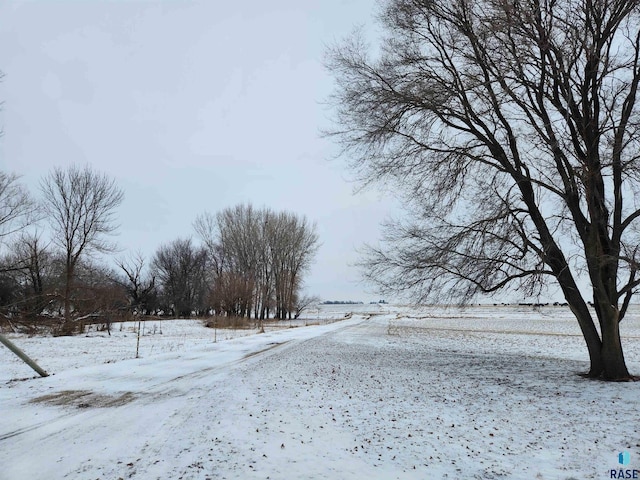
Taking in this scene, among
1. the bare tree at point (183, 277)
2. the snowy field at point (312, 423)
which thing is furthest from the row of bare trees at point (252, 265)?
the snowy field at point (312, 423)

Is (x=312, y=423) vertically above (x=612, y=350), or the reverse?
(x=612, y=350)

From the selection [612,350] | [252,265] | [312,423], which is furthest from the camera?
[252,265]

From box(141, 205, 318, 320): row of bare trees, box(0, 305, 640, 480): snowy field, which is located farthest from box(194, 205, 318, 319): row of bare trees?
box(0, 305, 640, 480): snowy field

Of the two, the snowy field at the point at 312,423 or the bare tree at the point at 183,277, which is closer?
the snowy field at the point at 312,423

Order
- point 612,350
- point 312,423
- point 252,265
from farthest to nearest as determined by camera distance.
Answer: point 252,265 < point 612,350 < point 312,423

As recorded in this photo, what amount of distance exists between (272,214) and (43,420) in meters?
52.6

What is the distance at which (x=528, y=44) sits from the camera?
8.88m

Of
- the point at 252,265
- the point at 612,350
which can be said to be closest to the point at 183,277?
the point at 252,265

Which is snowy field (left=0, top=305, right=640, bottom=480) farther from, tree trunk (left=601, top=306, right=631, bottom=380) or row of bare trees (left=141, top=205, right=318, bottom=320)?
row of bare trees (left=141, top=205, right=318, bottom=320)

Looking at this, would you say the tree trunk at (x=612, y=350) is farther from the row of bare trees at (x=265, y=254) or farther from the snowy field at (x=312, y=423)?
the row of bare trees at (x=265, y=254)

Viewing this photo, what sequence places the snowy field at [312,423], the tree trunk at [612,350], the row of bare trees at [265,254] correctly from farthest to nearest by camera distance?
the row of bare trees at [265,254] < the tree trunk at [612,350] < the snowy field at [312,423]

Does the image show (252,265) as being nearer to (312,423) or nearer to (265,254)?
(265,254)

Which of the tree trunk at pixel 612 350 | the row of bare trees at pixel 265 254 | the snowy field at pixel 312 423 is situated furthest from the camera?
the row of bare trees at pixel 265 254

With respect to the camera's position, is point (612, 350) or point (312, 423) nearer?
point (312, 423)
